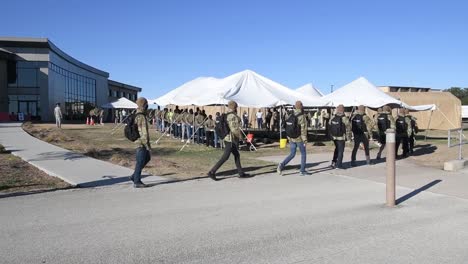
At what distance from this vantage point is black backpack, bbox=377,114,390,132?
47.4ft

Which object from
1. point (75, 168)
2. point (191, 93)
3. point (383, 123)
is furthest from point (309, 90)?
point (75, 168)

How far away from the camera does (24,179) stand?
1008 cm

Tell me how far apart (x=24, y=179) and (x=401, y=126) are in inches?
439

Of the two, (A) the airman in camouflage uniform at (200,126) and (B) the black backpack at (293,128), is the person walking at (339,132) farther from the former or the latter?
(A) the airman in camouflage uniform at (200,126)

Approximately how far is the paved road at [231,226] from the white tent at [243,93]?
32.2 ft

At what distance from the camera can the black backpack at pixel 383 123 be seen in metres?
14.5

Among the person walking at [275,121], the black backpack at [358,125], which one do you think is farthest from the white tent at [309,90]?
the black backpack at [358,125]

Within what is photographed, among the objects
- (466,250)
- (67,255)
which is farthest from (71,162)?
(466,250)

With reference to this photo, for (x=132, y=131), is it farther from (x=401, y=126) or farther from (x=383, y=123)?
(x=401, y=126)

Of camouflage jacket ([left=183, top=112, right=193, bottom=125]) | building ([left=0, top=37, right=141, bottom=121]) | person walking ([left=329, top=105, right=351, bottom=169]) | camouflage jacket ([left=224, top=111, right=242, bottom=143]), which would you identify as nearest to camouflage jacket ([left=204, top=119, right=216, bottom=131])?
camouflage jacket ([left=183, top=112, right=193, bottom=125])

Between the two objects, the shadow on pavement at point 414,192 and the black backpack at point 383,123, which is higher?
the black backpack at point 383,123

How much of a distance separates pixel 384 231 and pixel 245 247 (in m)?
1.94

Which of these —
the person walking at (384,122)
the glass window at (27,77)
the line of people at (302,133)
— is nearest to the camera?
the line of people at (302,133)

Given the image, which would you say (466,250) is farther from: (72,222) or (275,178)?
(275,178)
